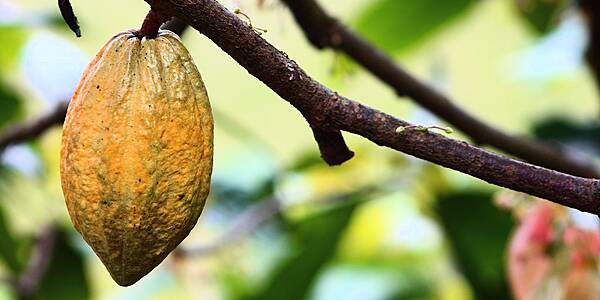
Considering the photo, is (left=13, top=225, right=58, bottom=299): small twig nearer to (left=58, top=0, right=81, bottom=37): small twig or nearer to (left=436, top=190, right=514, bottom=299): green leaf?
(left=436, top=190, right=514, bottom=299): green leaf

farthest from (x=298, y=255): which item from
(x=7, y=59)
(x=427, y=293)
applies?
(x=7, y=59)

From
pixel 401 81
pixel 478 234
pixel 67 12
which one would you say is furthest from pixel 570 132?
pixel 67 12

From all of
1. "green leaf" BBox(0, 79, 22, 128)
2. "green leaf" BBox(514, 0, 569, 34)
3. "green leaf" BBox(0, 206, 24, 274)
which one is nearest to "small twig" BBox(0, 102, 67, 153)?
"green leaf" BBox(0, 206, 24, 274)

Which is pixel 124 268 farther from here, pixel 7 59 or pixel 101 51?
pixel 7 59

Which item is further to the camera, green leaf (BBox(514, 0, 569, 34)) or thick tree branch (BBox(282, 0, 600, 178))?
green leaf (BBox(514, 0, 569, 34))

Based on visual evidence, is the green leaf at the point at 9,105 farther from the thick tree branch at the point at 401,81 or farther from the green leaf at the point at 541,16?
the green leaf at the point at 541,16

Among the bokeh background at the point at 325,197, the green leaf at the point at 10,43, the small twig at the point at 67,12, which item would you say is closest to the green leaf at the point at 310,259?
the bokeh background at the point at 325,197
